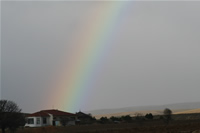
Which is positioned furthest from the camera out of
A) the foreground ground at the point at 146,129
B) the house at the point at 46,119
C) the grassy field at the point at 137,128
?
the house at the point at 46,119

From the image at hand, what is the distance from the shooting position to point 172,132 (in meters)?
28.3

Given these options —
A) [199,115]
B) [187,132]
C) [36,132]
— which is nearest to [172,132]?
[187,132]

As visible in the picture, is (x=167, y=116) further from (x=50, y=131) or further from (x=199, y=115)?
(x=50, y=131)

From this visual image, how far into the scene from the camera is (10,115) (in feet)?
120

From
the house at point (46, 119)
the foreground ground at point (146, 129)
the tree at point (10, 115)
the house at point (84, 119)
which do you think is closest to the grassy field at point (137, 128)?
the foreground ground at point (146, 129)

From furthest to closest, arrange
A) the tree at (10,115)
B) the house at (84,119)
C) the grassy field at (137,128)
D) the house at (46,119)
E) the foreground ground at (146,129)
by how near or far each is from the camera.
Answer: the house at (46,119), the house at (84,119), the tree at (10,115), the grassy field at (137,128), the foreground ground at (146,129)

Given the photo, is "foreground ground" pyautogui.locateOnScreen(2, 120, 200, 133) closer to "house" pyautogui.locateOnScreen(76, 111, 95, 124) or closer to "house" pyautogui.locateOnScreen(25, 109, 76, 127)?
"house" pyautogui.locateOnScreen(76, 111, 95, 124)

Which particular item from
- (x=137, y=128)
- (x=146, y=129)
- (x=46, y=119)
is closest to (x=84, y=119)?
(x=46, y=119)

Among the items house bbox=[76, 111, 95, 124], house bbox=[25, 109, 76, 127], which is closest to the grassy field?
house bbox=[76, 111, 95, 124]

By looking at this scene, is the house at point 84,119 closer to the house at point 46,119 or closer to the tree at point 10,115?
the house at point 46,119

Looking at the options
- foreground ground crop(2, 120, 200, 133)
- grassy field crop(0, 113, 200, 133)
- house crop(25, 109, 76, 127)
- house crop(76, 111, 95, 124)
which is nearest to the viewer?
foreground ground crop(2, 120, 200, 133)

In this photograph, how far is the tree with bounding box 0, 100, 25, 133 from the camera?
36.5 m

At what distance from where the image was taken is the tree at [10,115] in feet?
120

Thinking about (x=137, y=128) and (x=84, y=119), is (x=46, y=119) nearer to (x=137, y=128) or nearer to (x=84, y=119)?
(x=84, y=119)
